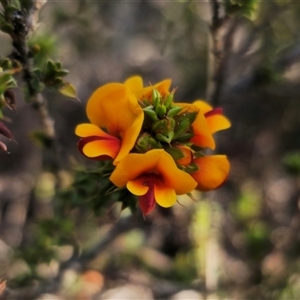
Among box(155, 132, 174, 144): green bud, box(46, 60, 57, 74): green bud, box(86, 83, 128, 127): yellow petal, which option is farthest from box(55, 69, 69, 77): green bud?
box(155, 132, 174, 144): green bud

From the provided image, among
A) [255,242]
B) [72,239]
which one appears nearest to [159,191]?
[72,239]

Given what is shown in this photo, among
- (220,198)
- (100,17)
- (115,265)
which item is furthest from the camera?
(100,17)

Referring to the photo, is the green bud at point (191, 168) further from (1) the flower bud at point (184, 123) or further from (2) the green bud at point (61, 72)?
(2) the green bud at point (61, 72)

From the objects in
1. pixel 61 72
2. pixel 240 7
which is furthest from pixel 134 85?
pixel 240 7

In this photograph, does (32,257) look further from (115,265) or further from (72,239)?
(115,265)

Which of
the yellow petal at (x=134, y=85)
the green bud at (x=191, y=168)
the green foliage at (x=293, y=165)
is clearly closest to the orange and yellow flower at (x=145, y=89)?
the yellow petal at (x=134, y=85)

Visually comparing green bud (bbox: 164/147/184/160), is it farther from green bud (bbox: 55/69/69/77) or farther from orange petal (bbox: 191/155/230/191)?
green bud (bbox: 55/69/69/77)
